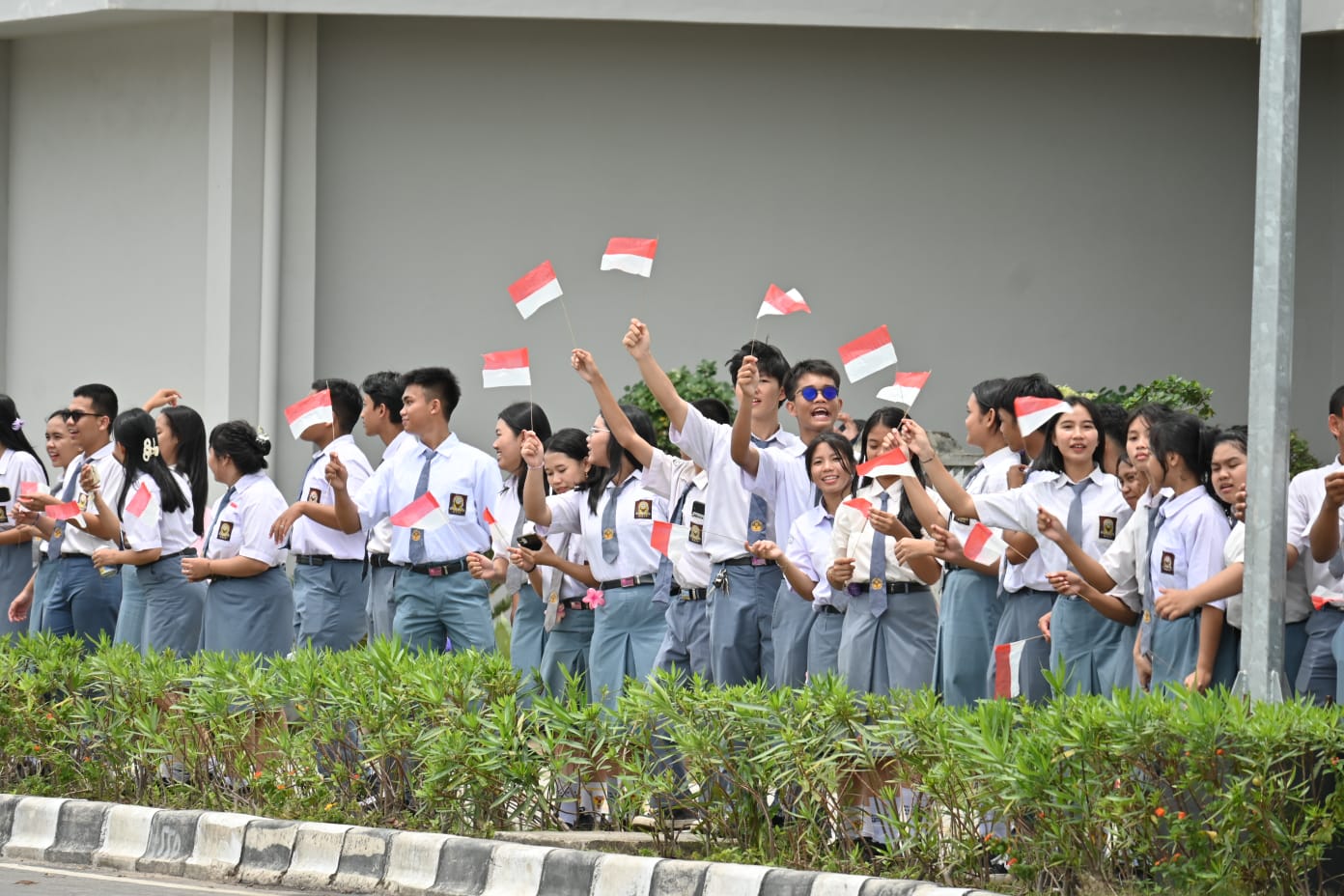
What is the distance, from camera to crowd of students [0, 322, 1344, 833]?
24.2 ft

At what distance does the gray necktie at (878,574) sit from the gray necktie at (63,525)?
4612 millimetres

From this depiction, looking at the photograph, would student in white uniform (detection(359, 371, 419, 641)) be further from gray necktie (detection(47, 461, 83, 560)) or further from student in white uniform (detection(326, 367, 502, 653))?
gray necktie (detection(47, 461, 83, 560))

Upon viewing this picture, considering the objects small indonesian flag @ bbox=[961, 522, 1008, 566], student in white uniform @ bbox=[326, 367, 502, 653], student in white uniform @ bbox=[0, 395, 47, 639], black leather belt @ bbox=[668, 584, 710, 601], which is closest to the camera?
small indonesian flag @ bbox=[961, 522, 1008, 566]

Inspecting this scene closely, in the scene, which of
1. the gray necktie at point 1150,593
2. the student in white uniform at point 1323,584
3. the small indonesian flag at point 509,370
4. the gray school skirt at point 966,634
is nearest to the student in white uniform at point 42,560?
the small indonesian flag at point 509,370

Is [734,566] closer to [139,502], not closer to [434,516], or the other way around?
[434,516]

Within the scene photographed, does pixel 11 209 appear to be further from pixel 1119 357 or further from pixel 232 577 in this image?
pixel 1119 357

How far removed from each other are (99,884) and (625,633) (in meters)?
2.63

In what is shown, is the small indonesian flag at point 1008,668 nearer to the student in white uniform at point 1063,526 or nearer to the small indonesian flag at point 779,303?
the student in white uniform at point 1063,526

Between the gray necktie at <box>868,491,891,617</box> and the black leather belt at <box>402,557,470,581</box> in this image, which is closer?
the gray necktie at <box>868,491,891,617</box>

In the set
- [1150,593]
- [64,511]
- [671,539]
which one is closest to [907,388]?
[671,539]

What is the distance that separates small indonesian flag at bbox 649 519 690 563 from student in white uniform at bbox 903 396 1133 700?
1.27 meters

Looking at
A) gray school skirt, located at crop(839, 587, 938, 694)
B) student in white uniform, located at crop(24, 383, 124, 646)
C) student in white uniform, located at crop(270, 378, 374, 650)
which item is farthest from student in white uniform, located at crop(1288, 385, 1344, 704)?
student in white uniform, located at crop(24, 383, 124, 646)

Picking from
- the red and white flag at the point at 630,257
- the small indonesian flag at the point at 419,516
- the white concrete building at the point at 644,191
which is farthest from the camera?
the white concrete building at the point at 644,191

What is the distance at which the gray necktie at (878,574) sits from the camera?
788cm
